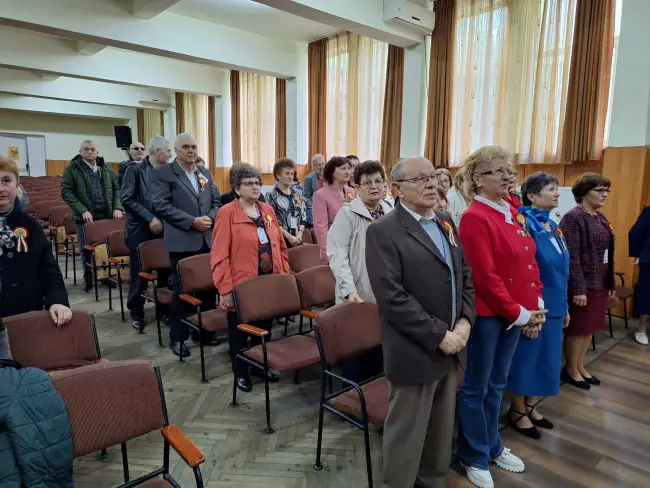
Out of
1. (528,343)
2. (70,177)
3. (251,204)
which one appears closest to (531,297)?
(528,343)

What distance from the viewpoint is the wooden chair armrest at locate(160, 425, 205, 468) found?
126 cm

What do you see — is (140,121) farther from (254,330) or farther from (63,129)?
(254,330)

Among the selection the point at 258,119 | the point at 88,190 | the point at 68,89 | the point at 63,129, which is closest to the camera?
the point at 88,190

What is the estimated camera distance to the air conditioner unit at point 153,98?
430 inches

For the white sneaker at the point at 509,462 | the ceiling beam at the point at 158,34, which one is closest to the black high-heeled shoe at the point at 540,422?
the white sneaker at the point at 509,462

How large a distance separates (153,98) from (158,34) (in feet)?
17.7

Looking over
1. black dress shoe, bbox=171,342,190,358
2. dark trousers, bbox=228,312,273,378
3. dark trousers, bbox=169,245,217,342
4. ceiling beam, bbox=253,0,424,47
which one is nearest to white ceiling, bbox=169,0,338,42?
ceiling beam, bbox=253,0,424,47

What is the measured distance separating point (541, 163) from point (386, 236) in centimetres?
418

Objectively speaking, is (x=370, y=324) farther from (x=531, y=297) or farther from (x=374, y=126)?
(x=374, y=126)

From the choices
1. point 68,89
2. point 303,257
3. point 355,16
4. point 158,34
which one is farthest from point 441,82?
point 68,89

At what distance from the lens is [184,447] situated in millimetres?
1307

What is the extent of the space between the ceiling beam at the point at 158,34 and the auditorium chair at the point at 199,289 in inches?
154

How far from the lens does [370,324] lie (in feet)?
7.03

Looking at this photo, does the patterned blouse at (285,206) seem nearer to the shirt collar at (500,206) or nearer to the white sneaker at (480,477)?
the shirt collar at (500,206)
